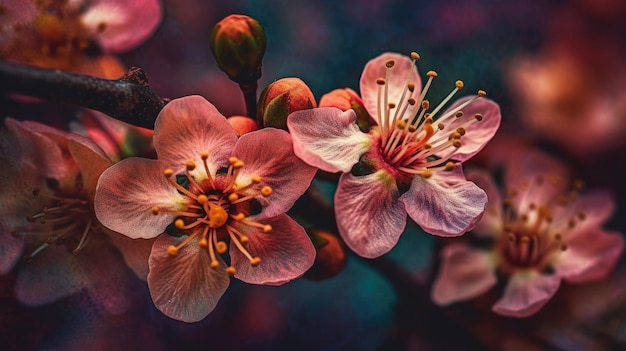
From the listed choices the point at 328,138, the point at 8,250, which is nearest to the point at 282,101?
the point at 328,138

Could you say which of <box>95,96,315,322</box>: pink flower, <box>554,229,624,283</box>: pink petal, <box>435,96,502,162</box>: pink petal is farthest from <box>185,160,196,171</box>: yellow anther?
<box>554,229,624,283</box>: pink petal

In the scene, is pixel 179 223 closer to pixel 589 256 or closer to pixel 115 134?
pixel 115 134

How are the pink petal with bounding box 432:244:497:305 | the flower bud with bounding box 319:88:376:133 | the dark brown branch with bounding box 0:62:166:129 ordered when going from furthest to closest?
the pink petal with bounding box 432:244:497:305 < the flower bud with bounding box 319:88:376:133 < the dark brown branch with bounding box 0:62:166:129

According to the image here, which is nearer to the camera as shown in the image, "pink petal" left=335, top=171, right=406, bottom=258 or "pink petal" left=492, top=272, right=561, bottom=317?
"pink petal" left=335, top=171, right=406, bottom=258

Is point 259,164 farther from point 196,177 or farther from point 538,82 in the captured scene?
point 538,82

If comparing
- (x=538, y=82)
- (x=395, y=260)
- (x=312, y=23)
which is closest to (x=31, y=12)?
(x=312, y=23)

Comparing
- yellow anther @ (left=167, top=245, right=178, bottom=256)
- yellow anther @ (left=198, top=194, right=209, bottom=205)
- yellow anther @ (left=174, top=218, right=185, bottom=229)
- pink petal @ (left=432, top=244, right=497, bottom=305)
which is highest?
yellow anther @ (left=198, top=194, right=209, bottom=205)

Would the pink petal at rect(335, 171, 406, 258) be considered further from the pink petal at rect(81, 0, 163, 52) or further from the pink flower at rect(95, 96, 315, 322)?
the pink petal at rect(81, 0, 163, 52)

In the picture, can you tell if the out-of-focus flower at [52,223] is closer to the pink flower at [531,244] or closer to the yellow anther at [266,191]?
the yellow anther at [266,191]
